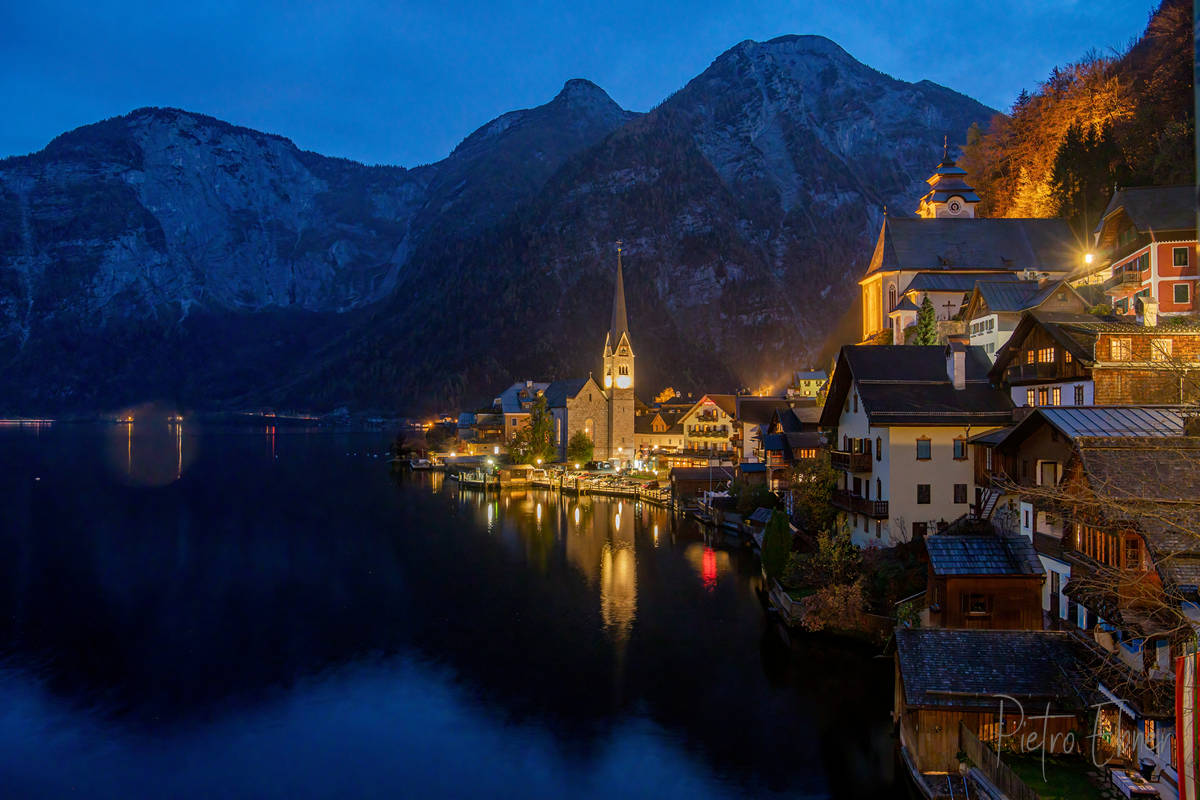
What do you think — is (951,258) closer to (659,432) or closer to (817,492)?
(817,492)

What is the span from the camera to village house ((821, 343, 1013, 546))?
1292 inches

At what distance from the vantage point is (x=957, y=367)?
33.9m

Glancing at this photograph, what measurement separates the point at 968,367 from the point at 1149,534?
2077 cm

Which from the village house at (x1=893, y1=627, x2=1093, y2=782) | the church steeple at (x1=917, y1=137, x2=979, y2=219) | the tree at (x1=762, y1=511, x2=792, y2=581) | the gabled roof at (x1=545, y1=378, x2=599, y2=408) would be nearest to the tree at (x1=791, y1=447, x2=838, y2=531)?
the tree at (x1=762, y1=511, x2=792, y2=581)

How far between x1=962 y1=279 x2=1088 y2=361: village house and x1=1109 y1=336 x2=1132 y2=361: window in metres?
10.5

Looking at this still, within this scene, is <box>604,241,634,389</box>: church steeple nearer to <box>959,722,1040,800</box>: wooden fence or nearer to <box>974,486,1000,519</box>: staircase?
<box>974,486,1000,519</box>: staircase

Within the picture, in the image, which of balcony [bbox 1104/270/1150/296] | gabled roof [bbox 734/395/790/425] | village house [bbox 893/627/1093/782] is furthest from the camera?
gabled roof [bbox 734/395/790/425]

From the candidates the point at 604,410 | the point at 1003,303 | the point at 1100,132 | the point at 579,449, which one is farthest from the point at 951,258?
the point at 604,410

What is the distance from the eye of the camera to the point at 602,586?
43719mm

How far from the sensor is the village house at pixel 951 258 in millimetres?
59312

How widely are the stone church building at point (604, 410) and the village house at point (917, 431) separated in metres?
68.7

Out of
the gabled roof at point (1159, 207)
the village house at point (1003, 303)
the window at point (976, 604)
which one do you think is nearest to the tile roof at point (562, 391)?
the village house at point (1003, 303)

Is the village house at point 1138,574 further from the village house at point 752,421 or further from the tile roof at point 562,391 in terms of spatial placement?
the tile roof at point 562,391

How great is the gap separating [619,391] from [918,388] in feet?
250
